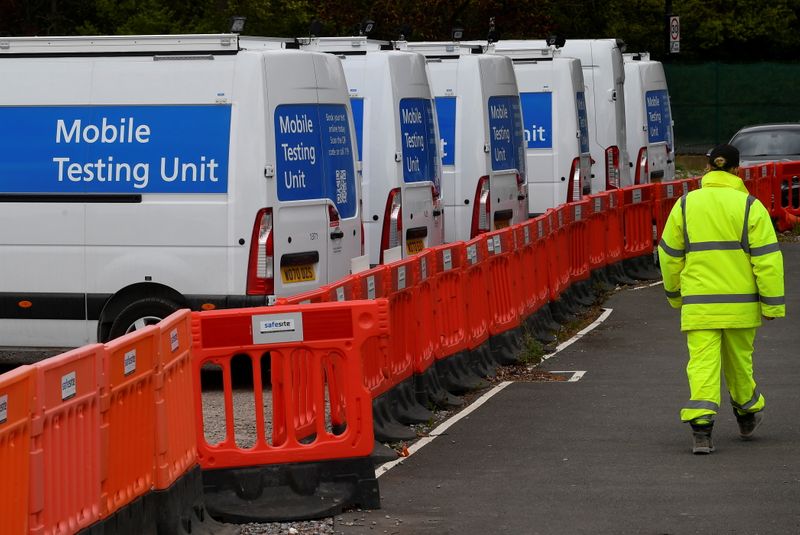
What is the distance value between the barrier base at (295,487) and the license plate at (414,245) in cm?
667

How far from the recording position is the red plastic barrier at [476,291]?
13.5 metres

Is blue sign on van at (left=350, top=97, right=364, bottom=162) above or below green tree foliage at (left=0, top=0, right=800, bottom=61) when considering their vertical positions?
below

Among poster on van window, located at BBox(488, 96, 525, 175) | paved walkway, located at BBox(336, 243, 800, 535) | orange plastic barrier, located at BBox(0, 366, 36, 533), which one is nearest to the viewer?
orange plastic barrier, located at BBox(0, 366, 36, 533)

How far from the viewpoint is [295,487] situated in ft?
29.4

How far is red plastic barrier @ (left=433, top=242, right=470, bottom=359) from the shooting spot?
12.7 metres

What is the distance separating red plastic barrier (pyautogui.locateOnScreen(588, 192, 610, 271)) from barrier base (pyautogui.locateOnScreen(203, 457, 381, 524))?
36.0 feet

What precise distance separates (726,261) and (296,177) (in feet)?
11.5

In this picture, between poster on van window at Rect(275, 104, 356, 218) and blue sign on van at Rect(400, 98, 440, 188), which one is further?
blue sign on van at Rect(400, 98, 440, 188)

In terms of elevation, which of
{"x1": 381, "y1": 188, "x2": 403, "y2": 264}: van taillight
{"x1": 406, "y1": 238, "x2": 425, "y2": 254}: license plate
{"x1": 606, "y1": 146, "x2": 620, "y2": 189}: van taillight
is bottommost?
{"x1": 406, "y1": 238, "x2": 425, "y2": 254}: license plate

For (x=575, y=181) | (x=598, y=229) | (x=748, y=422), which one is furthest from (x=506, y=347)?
(x=575, y=181)

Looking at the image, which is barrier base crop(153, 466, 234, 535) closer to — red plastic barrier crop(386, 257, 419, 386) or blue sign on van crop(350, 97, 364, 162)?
red plastic barrier crop(386, 257, 419, 386)

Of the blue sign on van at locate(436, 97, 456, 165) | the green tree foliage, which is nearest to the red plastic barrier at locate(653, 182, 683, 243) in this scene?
the blue sign on van at locate(436, 97, 456, 165)

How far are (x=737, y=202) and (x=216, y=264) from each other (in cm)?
386

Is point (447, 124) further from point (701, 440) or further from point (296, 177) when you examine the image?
point (701, 440)
